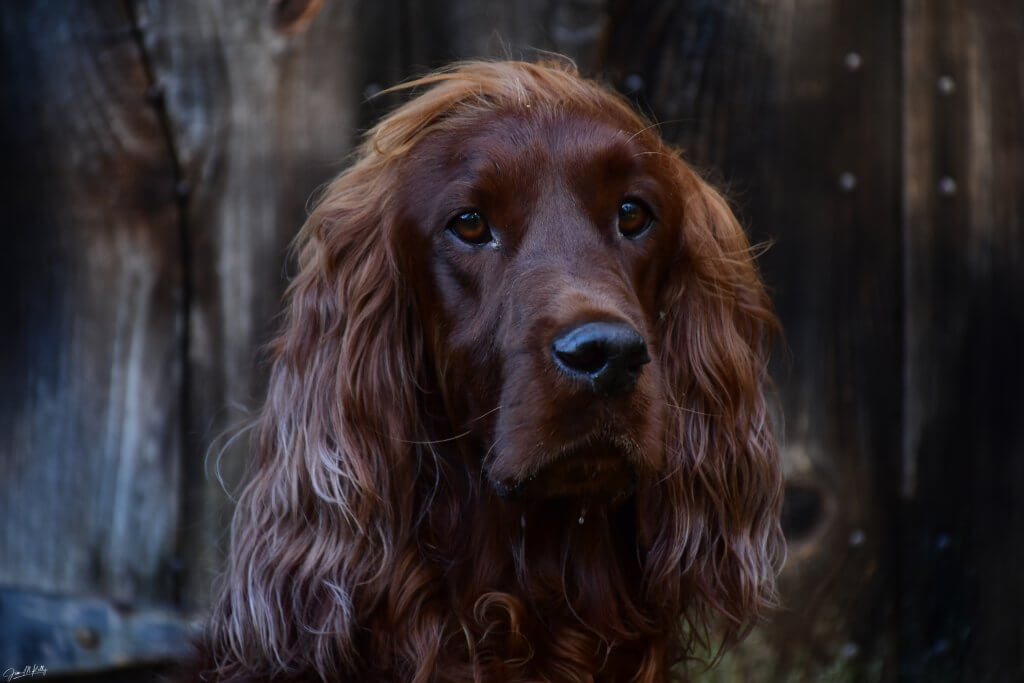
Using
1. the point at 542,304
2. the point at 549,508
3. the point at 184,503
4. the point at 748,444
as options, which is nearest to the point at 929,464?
the point at 748,444

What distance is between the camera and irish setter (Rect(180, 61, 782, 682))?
214 cm

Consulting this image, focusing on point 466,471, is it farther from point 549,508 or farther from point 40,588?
point 40,588

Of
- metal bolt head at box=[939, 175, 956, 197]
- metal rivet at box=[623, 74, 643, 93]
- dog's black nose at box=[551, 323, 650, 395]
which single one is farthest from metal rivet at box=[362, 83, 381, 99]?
metal bolt head at box=[939, 175, 956, 197]

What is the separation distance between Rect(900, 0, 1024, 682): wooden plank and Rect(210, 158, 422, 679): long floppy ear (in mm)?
1440

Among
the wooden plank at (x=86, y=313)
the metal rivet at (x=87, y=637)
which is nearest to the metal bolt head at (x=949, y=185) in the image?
the wooden plank at (x=86, y=313)

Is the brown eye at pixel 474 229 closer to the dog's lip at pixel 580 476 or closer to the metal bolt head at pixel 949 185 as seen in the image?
the dog's lip at pixel 580 476

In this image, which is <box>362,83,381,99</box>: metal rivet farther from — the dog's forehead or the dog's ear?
the dog's ear

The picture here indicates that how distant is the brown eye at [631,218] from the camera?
2254 millimetres

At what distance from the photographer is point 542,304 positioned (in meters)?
2.02

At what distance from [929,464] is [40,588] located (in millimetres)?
2249

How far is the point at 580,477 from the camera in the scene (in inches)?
80.4

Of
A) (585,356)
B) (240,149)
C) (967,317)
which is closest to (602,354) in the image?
(585,356)

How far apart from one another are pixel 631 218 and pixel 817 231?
0.96 meters

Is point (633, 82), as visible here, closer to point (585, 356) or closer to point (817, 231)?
point (817, 231)
